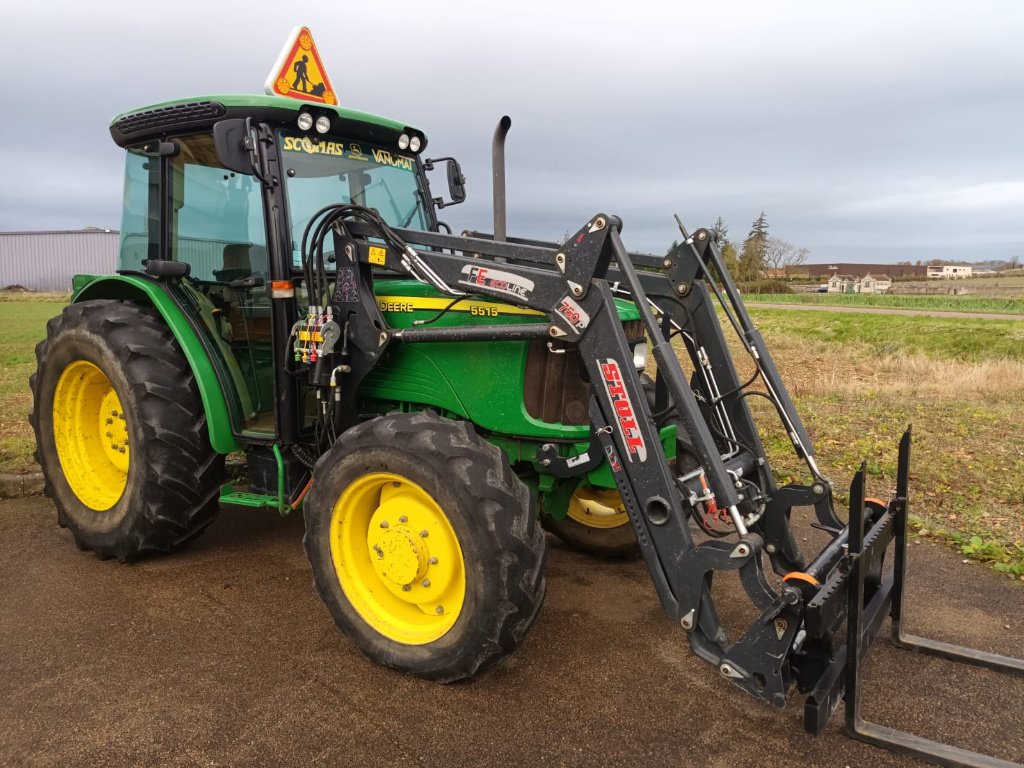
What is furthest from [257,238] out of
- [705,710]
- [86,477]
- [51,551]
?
[705,710]

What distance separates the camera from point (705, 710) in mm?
3012

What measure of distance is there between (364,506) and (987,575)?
139 inches

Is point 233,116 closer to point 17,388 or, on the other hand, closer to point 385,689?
point 385,689

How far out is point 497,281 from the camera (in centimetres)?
338

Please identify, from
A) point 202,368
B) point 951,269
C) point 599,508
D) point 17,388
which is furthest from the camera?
point 951,269

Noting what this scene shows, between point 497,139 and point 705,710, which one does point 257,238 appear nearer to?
point 497,139

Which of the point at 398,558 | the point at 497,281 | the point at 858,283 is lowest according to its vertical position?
the point at 398,558

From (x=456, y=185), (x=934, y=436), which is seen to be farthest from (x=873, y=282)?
(x=456, y=185)

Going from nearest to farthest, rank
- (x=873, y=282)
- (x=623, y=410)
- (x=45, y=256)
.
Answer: (x=623, y=410)
(x=45, y=256)
(x=873, y=282)

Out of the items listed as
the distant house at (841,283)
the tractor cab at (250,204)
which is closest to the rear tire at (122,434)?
the tractor cab at (250,204)

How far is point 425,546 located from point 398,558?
13 cm

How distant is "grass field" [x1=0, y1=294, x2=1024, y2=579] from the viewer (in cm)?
512

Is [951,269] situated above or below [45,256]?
above

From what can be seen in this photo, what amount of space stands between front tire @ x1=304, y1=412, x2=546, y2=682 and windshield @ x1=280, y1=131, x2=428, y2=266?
1.36m
